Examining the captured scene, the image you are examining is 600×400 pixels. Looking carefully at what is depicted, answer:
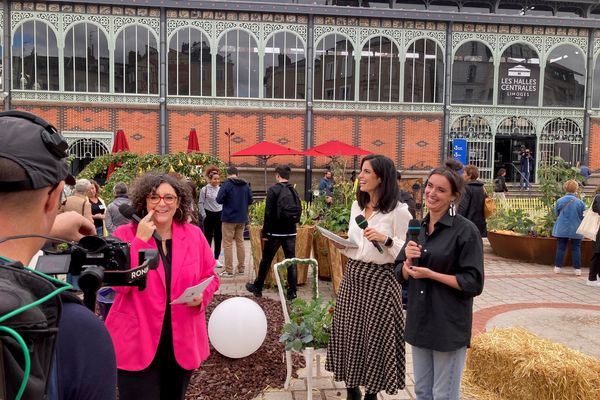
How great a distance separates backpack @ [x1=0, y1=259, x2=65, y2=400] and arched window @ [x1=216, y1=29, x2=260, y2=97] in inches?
907

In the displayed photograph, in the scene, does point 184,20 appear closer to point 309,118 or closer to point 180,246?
point 309,118

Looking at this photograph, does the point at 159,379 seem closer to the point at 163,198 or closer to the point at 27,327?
the point at 163,198

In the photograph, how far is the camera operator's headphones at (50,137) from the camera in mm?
1034

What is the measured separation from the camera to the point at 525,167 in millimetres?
24578

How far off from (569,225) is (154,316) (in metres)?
8.70

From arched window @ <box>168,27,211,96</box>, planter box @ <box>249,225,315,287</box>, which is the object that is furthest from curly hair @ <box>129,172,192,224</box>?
arched window @ <box>168,27,211,96</box>

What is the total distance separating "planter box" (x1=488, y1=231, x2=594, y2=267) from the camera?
10000 mm

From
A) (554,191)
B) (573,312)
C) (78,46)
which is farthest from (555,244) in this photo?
(78,46)

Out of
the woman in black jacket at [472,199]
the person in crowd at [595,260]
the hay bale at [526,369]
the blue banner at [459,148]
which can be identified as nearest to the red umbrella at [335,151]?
the blue banner at [459,148]

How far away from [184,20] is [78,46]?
15.9 ft

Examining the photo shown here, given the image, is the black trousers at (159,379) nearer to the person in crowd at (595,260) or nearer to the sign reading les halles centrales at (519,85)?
the person in crowd at (595,260)

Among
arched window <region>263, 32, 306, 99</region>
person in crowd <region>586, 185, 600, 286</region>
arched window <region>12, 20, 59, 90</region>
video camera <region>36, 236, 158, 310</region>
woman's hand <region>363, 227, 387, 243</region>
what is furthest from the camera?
arched window <region>263, 32, 306, 99</region>

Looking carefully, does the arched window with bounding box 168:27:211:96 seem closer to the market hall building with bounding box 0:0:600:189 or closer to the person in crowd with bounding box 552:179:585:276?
the market hall building with bounding box 0:0:600:189

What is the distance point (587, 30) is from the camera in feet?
79.3
